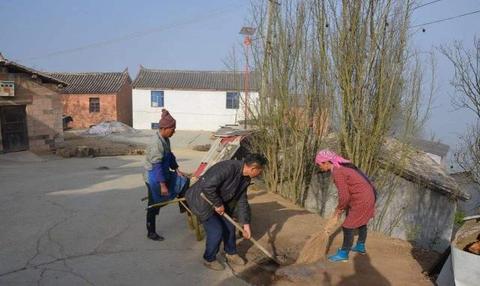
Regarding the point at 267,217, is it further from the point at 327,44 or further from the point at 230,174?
the point at 327,44

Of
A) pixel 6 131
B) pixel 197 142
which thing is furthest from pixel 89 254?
pixel 197 142

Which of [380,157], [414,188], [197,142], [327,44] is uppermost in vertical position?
[327,44]

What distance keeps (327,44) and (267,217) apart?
3.21m

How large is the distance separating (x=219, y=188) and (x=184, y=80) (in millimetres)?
32200

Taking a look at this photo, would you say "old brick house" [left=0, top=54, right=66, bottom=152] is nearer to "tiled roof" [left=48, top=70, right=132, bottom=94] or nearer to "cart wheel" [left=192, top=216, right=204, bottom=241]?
"cart wheel" [left=192, top=216, right=204, bottom=241]

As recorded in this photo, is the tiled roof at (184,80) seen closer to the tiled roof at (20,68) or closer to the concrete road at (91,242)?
the tiled roof at (20,68)

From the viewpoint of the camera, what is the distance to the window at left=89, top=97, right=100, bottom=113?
3391 cm

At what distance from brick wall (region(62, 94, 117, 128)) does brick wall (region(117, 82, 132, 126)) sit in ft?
2.82

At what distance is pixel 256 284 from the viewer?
450 centimetres

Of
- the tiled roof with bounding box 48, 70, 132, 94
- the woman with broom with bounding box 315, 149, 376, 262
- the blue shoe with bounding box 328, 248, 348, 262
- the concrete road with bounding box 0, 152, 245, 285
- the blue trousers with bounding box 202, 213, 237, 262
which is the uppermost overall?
the tiled roof with bounding box 48, 70, 132, 94

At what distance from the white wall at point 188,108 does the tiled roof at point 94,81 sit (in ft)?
6.01

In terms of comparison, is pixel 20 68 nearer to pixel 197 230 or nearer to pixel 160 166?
pixel 160 166

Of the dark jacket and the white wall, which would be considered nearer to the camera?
the dark jacket

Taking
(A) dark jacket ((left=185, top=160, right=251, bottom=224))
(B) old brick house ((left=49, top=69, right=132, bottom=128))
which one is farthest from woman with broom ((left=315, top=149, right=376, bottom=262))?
(B) old brick house ((left=49, top=69, right=132, bottom=128))
